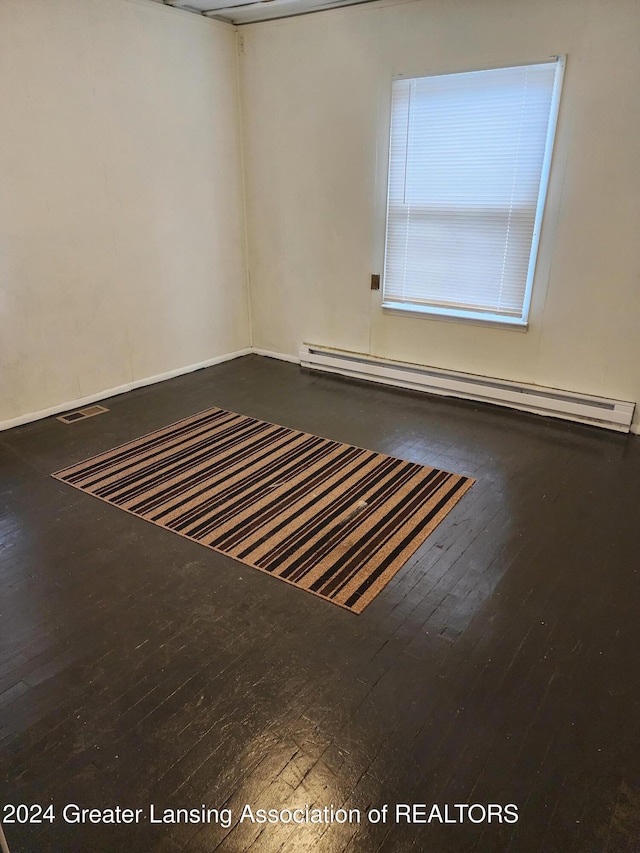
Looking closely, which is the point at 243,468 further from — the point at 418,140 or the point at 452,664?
the point at 418,140

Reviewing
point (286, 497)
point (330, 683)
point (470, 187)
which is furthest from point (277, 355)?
point (330, 683)

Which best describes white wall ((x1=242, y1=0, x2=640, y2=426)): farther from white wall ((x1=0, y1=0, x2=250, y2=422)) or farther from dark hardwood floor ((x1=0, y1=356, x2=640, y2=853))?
dark hardwood floor ((x1=0, y1=356, x2=640, y2=853))

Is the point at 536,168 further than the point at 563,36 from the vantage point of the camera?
Yes

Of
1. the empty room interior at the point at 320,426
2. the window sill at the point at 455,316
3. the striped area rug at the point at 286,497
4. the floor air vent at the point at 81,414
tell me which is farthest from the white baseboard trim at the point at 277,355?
the floor air vent at the point at 81,414

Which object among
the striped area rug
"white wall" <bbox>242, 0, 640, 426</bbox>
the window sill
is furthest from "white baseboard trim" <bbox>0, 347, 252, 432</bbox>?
the window sill

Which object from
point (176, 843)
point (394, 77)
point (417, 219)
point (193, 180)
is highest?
point (394, 77)

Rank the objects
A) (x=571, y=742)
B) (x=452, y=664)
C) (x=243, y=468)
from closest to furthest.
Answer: (x=571, y=742) < (x=452, y=664) < (x=243, y=468)

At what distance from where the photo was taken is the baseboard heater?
3.52 metres

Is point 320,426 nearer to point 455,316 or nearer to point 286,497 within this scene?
point 286,497

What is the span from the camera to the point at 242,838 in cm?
132

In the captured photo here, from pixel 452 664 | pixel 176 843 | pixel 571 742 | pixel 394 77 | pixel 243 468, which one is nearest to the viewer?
pixel 176 843

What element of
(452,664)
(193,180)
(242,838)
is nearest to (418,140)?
(193,180)

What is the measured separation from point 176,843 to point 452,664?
3.06ft

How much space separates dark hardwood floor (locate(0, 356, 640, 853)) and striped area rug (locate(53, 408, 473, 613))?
0.31 ft
